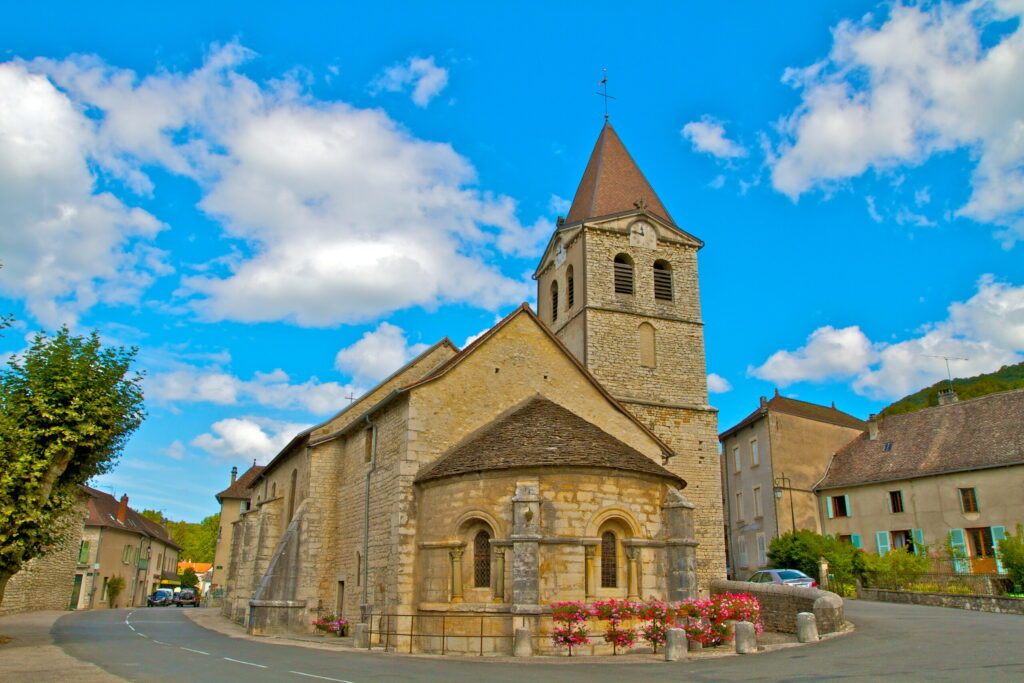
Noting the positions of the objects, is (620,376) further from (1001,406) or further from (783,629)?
(1001,406)

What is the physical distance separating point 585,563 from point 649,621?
69.3 inches

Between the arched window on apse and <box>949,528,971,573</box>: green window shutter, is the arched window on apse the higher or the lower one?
the higher one

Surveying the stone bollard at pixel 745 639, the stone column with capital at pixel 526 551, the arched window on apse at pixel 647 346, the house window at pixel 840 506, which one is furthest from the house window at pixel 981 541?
the stone column with capital at pixel 526 551

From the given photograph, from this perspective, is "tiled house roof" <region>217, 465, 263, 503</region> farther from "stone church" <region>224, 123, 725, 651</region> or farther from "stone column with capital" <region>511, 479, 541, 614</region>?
"stone column with capital" <region>511, 479, 541, 614</region>

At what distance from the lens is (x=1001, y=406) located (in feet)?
104

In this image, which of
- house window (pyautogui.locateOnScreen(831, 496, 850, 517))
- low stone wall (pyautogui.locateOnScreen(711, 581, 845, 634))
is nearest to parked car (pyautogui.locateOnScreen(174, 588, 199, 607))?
house window (pyautogui.locateOnScreen(831, 496, 850, 517))

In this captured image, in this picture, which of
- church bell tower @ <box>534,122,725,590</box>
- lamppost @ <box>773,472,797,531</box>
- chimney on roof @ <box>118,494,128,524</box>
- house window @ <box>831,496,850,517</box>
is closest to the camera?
church bell tower @ <box>534,122,725,590</box>

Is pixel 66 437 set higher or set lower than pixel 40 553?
higher

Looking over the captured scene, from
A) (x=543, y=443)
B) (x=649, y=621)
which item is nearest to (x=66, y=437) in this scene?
(x=543, y=443)

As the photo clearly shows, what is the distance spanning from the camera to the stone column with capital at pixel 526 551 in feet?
49.8

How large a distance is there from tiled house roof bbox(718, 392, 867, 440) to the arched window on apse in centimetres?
1063

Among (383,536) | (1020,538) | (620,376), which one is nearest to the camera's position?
(383,536)

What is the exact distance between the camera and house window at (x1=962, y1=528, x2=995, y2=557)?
2877cm

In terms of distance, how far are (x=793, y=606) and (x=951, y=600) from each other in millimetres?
8223
